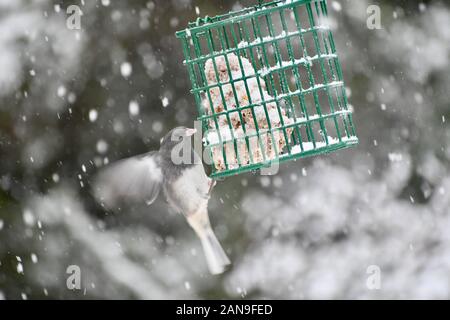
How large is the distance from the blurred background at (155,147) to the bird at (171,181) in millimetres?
1899

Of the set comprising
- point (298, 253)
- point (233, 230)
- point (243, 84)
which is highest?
point (243, 84)

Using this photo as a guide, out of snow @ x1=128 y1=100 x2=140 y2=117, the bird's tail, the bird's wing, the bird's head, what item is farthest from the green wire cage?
snow @ x1=128 y1=100 x2=140 y2=117

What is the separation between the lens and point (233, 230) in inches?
253

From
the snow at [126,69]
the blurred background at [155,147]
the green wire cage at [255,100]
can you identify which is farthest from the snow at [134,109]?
the green wire cage at [255,100]

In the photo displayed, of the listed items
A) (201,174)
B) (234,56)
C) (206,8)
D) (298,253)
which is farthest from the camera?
(298,253)

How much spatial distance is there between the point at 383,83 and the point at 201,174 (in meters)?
2.80

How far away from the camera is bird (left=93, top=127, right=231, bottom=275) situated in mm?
3900

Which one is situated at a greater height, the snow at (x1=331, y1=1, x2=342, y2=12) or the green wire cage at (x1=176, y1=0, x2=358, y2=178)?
the snow at (x1=331, y1=1, x2=342, y2=12)

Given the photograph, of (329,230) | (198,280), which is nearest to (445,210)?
(329,230)

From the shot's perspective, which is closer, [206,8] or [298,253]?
[206,8]

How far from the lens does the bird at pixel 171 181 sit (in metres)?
3.90

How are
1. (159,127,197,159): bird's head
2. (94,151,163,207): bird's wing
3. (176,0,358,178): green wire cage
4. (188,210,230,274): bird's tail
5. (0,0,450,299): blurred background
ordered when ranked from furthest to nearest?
1. (0,0,450,299): blurred background
2. (188,210,230,274): bird's tail
3. (159,127,197,159): bird's head
4. (94,151,163,207): bird's wing
5. (176,0,358,178): green wire cage

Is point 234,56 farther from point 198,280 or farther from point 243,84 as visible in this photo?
point 198,280

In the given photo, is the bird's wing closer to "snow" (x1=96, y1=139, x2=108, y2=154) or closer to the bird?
the bird
